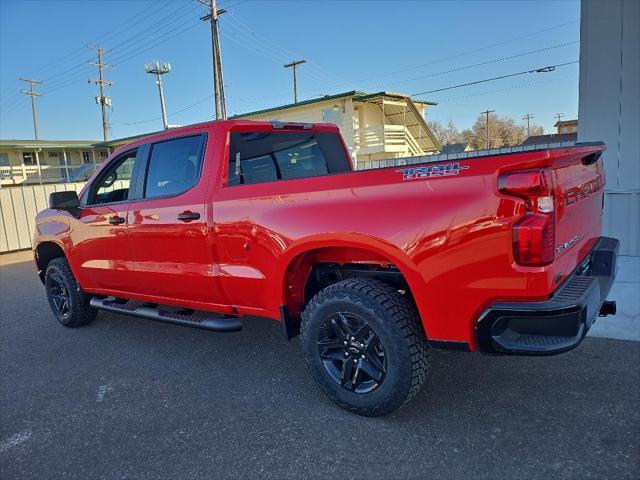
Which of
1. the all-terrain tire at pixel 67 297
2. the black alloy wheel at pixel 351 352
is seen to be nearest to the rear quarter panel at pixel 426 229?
the black alloy wheel at pixel 351 352

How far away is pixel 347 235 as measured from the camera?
112 inches

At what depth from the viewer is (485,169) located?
235 centimetres

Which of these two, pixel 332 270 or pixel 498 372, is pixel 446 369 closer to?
pixel 498 372

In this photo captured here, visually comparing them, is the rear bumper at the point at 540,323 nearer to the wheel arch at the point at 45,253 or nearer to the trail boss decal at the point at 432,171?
the trail boss decal at the point at 432,171

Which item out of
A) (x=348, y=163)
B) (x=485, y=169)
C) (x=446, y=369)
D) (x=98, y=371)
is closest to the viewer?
(x=485, y=169)

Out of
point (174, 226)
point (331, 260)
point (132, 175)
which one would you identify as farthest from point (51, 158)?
point (331, 260)

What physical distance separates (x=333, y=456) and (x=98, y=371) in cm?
239

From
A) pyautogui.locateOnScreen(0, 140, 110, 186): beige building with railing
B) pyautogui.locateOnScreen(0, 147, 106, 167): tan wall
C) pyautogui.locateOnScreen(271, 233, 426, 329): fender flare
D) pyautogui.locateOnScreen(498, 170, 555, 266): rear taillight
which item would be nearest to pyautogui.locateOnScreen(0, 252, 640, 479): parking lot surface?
pyautogui.locateOnScreen(271, 233, 426, 329): fender flare

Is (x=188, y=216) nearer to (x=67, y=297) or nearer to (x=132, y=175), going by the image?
(x=132, y=175)

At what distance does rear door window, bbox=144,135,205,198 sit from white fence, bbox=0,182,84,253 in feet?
29.7

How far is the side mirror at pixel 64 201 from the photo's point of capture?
4660 mm

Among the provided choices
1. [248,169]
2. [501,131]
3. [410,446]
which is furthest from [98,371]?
[501,131]

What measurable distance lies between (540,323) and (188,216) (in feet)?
8.28

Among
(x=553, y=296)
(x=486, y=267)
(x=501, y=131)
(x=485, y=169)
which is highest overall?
(x=501, y=131)
